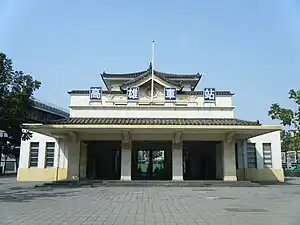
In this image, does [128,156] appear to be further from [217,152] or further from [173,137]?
[217,152]

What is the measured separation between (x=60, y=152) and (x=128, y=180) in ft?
17.4

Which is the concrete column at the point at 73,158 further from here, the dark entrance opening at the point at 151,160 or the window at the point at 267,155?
the window at the point at 267,155

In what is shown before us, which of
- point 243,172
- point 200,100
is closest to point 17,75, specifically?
point 200,100

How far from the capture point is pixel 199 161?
25172mm

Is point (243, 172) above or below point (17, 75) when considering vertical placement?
below

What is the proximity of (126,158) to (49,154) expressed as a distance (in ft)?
21.2

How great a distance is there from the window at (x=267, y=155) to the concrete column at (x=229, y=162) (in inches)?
185

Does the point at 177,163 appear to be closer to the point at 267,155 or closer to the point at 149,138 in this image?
the point at 149,138

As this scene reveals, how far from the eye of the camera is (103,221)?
6.96m

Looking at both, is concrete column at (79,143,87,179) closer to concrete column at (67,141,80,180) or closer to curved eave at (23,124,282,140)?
concrete column at (67,141,80,180)

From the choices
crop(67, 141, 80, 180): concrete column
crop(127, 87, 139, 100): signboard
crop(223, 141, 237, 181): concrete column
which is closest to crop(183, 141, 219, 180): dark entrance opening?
crop(223, 141, 237, 181): concrete column

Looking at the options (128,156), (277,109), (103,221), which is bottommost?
(103,221)

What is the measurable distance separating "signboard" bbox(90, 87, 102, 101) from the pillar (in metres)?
3.52

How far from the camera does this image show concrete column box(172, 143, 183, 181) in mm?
18516
